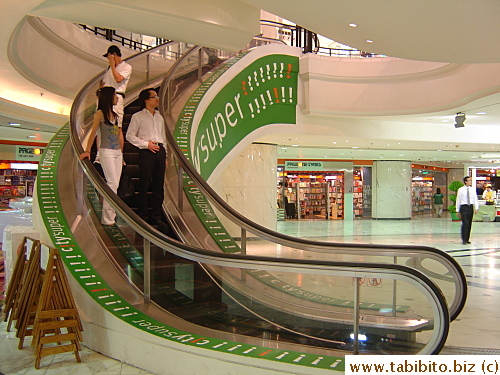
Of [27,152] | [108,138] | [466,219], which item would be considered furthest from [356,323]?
[27,152]

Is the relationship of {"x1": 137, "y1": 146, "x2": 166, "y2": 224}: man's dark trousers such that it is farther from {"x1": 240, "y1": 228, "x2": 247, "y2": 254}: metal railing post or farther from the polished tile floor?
the polished tile floor

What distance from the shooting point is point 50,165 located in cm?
579

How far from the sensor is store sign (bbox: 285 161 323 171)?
24641mm

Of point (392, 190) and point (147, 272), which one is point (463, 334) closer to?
point (147, 272)

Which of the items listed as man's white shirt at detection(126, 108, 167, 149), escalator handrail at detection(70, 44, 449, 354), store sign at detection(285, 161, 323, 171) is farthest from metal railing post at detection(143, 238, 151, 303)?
store sign at detection(285, 161, 323, 171)

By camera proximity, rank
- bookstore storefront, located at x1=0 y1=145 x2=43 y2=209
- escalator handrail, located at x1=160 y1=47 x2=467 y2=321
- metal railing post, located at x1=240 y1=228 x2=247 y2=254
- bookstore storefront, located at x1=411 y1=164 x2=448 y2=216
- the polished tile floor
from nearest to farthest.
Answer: the polished tile floor, escalator handrail, located at x1=160 y1=47 x2=467 y2=321, metal railing post, located at x1=240 y1=228 x2=247 y2=254, bookstore storefront, located at x1=0 y1=145 x2=43 y2=209, bookstore storefront, located at x1=411 y1=164 x2=448 y2=216

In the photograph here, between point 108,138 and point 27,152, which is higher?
point 27,152

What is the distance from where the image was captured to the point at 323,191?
26266 millimetres

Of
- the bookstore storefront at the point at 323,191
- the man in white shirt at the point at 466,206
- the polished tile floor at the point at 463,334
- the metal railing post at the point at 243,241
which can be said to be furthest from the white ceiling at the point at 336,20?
the bookstore storefront at the point at 323,191

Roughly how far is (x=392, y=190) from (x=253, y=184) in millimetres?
12154

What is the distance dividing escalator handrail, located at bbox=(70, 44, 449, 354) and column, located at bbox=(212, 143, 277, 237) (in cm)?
897

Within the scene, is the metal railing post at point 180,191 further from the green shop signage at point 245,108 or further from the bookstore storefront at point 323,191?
the bookstore storefront at point 323,191

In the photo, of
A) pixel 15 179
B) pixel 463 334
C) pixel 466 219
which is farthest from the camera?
pixel 15 179

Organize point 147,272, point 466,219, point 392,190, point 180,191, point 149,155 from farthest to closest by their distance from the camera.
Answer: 1. point 392,190
2. point 466,219
3. point 180,191
4. point 149,155
5. point 147,272
